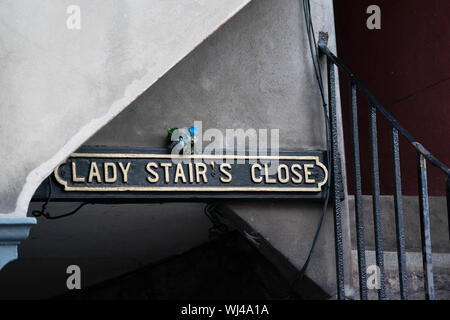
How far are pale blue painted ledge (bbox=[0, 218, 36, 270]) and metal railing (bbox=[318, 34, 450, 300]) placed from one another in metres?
2.18

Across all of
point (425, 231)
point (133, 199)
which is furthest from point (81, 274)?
point (425, 231)

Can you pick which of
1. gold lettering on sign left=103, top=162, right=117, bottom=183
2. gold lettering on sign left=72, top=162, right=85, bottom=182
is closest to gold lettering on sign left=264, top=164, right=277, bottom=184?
→ gold lettering on sign left=103, top=162, right=117, bottom=183

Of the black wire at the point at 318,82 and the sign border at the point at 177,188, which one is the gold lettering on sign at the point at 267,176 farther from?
the black wire at the point at 318,82

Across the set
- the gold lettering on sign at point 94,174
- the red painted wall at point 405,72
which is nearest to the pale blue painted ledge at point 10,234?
the gold lettering on sign at point 94,174

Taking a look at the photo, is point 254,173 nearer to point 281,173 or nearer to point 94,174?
point 281,173

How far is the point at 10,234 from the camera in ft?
12.6

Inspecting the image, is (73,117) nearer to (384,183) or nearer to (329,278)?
(329,278)

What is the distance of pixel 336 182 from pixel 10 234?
91.3 inches

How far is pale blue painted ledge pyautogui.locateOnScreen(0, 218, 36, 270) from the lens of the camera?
381 cm

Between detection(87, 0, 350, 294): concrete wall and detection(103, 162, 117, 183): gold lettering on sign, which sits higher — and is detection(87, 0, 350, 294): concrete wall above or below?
above

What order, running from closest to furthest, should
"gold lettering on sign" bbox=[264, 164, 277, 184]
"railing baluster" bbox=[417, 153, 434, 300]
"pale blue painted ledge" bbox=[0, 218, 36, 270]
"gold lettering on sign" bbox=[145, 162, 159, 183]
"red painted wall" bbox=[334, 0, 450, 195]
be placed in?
"pale blue painted ledge" bbox=[0, 218, 36, 270] < "railing baluster" bbox=[417, 153, 434, 300] < "gold lettering on sign" bbox=[145, 162, 159, 183] < "gold lettering on sign" bbox=[264, 164, 277, 184] < "red painted wall" bbox=[334, 0, 450, 195]

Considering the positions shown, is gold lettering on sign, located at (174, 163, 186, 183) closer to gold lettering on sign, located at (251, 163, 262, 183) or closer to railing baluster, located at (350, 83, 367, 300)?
gold lettering on sign, located at (251, 163, 262, 183)

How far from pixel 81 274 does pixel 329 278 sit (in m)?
2.79

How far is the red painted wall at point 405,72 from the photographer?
6.91 metres
